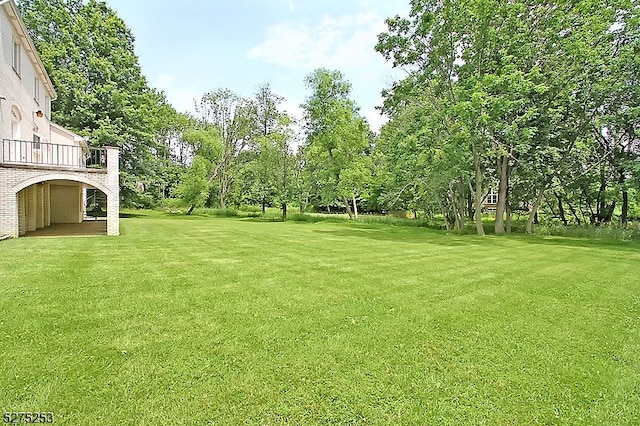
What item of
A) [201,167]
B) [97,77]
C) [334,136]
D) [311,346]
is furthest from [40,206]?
[334,136]

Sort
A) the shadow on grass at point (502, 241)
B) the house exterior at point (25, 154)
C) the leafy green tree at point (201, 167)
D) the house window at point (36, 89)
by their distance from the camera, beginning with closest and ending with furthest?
1. the house exterior at point (25, 154)
2. the shadow on grass at point (502, 241)
3. the house window at point (36, 89)
4. the leafy green tree at point (201, 167)

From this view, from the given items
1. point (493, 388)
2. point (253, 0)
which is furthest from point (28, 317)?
point (253, 0)

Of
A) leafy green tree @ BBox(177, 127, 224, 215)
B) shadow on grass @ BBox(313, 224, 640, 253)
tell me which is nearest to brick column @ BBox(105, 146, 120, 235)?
shadow on grass @ BBox(313, 224, 640, 253)

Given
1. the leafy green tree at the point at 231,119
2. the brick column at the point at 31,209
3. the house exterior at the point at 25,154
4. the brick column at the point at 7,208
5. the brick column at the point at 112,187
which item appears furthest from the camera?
the leafy green tree at the point at 231,119

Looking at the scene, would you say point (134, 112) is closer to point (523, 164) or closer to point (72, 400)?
point (523, 164)

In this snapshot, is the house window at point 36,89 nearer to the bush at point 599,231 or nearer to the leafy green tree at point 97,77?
the leafy green tree at point 97,77

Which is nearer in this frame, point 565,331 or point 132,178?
point 565,331

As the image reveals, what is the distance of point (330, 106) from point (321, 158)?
15.7 feet

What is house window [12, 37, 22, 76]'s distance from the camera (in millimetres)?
12508

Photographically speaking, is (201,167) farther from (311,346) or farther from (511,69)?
(311,346)

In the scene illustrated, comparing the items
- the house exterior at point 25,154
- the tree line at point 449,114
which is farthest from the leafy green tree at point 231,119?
the house exterior at point 25,154

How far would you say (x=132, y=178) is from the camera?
1086 inches

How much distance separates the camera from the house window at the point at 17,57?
492 inches

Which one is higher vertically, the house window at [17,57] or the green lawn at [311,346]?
the house window at [17,57]
